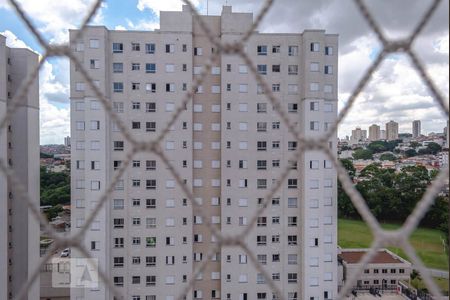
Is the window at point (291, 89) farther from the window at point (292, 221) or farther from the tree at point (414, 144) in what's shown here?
the tree at point (414, 144)

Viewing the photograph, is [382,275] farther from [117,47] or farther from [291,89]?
[117,47]

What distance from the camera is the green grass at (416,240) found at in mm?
6133

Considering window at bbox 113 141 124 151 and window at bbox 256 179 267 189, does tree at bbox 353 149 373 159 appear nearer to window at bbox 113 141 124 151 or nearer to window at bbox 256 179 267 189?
window at bbox 256 179 267 189

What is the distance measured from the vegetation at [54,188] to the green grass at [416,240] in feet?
18.2

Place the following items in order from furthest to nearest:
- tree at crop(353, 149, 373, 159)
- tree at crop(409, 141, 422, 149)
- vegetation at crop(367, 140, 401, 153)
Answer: tree at crop(353, 149, 373, 159) → vegetation at crop(367, 140, 401, 153) → tree at crop(409, 141, 422, 149)

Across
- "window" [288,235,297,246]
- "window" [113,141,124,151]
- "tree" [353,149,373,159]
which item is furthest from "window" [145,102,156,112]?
"tree" [353,149,373,159]

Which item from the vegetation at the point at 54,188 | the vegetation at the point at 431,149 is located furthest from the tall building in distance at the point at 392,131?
the vegetation at the point at 54,188

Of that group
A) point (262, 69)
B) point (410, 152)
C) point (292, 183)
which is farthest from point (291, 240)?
point (410, 152)

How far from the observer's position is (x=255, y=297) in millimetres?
3586

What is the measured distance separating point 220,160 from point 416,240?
5566 mm

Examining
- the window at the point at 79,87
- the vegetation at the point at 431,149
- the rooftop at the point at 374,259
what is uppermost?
the window at the point at 79,87

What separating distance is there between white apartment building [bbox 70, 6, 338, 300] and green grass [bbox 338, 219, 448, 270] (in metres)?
3.36

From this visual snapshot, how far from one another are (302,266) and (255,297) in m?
0.65

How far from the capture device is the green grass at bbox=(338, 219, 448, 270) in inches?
241
